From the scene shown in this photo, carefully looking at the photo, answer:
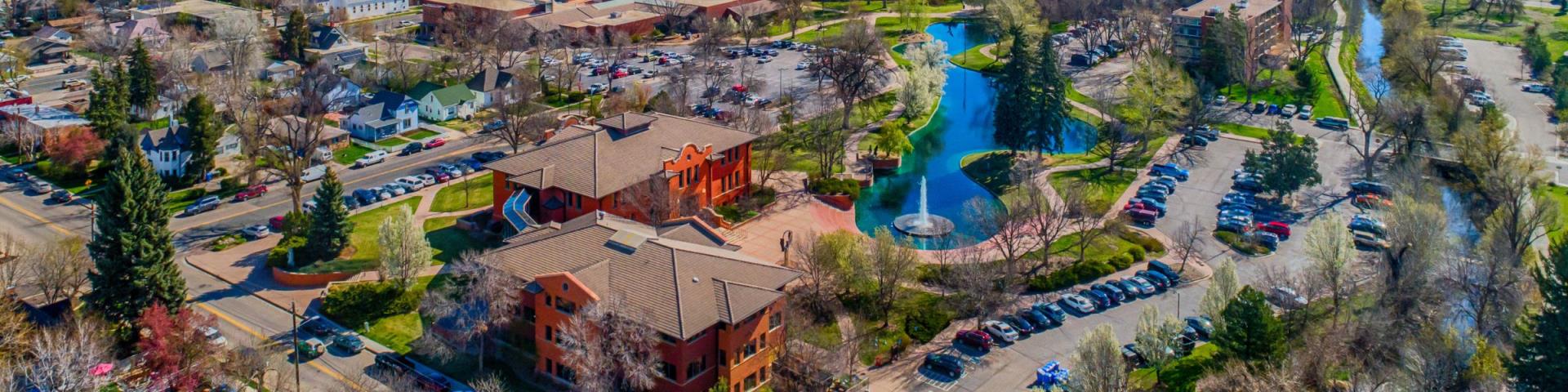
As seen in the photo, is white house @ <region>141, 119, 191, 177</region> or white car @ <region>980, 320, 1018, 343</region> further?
white house @ <region>141, 119, 191, 177</region>

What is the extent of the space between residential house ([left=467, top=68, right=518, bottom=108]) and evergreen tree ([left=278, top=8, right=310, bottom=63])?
75.4 ft

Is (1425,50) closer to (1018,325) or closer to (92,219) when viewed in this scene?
(1018,325)

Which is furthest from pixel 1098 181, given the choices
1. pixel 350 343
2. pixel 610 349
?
pixel 350 343

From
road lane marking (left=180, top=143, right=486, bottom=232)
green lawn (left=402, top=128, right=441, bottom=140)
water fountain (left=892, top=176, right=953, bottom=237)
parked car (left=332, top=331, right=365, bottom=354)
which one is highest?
green lawn (left=402, top=128, right=441, bottom=140)

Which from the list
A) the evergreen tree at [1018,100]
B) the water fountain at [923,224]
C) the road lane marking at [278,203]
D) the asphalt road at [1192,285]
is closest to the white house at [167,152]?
the road lane marking at [278,203]

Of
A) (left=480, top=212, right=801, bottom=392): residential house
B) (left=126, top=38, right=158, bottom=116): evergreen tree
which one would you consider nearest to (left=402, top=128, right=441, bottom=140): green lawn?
(left=126, top=38, right=158, bottom=116): evergreen tree

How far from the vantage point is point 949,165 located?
3878 inches

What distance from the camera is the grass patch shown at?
82.8 meters

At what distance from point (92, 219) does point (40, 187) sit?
10637 mm

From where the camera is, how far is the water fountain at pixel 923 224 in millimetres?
81625

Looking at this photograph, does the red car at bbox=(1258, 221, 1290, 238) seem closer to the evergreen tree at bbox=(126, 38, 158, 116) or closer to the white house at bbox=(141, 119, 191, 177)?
the white house at bbox=(141, 119, 191, 177)

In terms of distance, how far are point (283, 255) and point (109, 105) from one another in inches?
1268

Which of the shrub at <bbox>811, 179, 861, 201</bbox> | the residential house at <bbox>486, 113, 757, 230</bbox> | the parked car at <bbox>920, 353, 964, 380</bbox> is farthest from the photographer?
the shrub at <bbox>811, 179, 861, 201</bbox>

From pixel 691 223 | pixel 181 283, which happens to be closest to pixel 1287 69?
pixel 691 223
